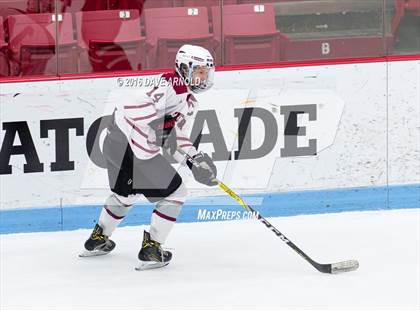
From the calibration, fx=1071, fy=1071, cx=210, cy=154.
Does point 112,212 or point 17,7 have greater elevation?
point 17,7

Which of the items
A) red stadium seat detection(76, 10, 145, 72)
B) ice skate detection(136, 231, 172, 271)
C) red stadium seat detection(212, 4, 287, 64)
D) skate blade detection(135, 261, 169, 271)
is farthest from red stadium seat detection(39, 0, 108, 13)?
skate blade detection(135, 261, 169, 271)

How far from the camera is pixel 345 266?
4.47 metres

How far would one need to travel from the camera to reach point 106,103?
207 inches

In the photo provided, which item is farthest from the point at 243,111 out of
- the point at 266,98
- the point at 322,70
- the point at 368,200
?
the point at 368,200

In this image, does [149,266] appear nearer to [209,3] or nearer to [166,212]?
[166,212]

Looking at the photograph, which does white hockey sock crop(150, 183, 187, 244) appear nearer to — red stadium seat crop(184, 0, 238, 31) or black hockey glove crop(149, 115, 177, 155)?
black hockey glove crop(149, 115, 177, 155)

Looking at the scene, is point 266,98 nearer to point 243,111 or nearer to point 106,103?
point 243,111

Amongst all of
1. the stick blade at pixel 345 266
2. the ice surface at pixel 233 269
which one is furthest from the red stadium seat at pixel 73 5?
the stick blade at pixel 345 266

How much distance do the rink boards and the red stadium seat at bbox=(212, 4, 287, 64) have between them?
0.33ft

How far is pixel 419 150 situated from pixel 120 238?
165 centimetres

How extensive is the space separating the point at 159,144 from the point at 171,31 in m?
1.07

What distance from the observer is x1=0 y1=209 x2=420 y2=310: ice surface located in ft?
13.5

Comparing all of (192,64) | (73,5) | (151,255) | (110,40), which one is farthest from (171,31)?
(151,255)

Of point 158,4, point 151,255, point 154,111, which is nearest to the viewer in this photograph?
point 154,111
